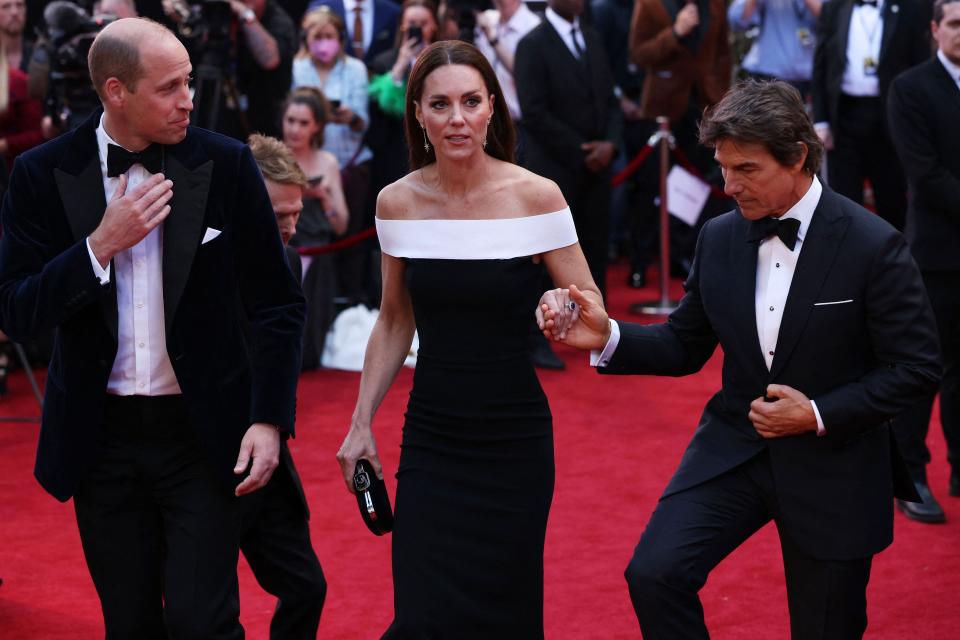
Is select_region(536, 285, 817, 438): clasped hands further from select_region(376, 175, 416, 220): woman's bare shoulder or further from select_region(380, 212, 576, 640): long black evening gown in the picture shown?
select_region(376, 175, 416, 220): woman's bare shoulder

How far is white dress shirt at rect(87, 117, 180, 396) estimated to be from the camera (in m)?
3.24

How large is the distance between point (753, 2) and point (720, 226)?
613 centimetres

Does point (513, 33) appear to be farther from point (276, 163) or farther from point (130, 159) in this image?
point (130, 159)

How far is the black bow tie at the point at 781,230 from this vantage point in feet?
11.1

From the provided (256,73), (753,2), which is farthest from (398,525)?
(753,2)

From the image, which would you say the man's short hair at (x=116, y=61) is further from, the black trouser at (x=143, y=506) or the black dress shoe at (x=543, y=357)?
the black dress shoe at (x=543, y=357)

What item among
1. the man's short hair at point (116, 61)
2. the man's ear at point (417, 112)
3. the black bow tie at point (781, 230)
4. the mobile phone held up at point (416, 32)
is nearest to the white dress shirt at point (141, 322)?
the man's short hair at point (116, 61)

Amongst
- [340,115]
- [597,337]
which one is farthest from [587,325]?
[340,115]

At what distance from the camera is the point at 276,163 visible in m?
4.11

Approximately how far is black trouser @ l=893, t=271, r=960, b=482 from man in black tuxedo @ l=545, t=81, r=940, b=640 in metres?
2.19

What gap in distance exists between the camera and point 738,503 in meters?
3.44

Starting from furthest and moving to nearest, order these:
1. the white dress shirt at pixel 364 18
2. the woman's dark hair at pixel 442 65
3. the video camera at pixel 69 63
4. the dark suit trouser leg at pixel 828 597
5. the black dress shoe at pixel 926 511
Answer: the white dress shirt at pixel 364 18 < the video camera at pixel 69 63 < the black dress shoe at pixel 926 511 < the woman's dark hair at pixel 442 65 < the dark suit trouser leg at pixel 828 597

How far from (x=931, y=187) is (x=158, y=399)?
346 cm

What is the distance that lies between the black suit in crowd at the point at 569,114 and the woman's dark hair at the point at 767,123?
14.9 ft
